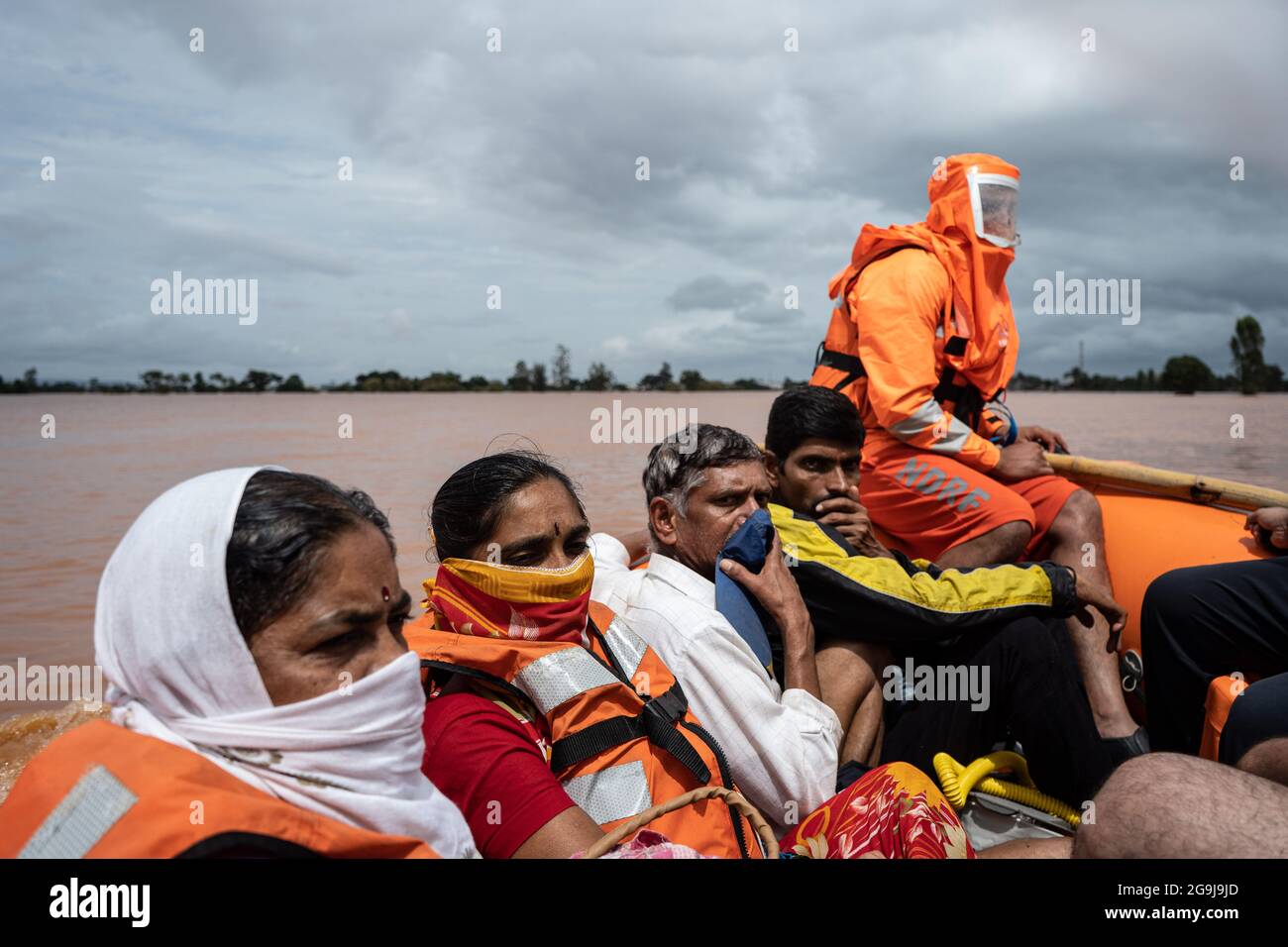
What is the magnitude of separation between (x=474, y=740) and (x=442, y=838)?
A: 29 centimetres

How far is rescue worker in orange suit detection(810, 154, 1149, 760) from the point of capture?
3.72 metres

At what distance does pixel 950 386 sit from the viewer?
4133mm

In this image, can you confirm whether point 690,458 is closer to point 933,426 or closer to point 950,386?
point 933,426

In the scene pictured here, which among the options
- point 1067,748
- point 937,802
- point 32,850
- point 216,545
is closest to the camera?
point 32,850

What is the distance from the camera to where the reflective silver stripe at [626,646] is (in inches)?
77.7

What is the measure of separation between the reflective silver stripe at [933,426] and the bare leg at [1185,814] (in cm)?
224

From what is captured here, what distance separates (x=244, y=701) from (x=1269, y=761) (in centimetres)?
198

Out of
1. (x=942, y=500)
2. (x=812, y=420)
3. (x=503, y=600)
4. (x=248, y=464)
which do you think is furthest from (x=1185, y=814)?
(x=248, y=464)

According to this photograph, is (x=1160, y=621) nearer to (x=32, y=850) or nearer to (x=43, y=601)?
(x=32, y=850)

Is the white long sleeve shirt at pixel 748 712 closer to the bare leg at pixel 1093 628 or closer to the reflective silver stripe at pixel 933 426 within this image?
the bare leg at pixel 1093 628

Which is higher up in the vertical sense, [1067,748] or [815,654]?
[815,654]

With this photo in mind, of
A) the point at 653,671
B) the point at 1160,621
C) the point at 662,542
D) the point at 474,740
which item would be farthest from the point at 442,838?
the point at 1160,621

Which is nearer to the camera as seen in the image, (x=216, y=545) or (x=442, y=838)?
(x=216, y=545)

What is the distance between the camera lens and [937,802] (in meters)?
1.96
